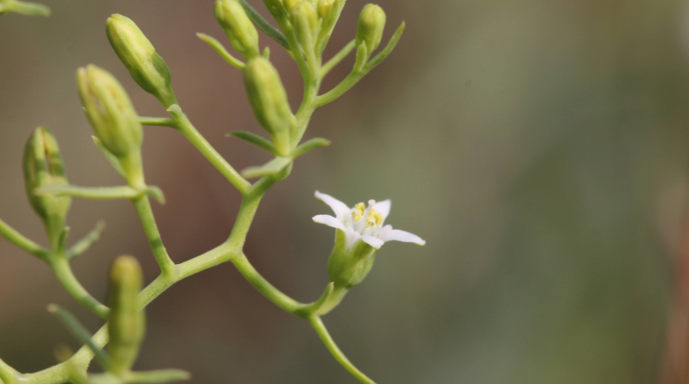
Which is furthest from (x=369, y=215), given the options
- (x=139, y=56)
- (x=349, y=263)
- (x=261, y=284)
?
(x=139, y=56)

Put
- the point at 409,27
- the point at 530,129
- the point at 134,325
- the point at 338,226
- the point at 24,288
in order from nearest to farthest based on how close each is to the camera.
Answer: the point at 134,325 → the point at 338,226 → the point at 24,288 → the point at 530,129 → the point at 409,27

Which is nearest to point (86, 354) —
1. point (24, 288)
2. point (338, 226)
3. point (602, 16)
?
point (338, 226)

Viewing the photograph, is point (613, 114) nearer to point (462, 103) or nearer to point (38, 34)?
point (462, 103)

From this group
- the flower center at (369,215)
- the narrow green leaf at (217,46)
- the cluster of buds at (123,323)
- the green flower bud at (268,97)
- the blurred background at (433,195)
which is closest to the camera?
the cluster of buds at (123,323)

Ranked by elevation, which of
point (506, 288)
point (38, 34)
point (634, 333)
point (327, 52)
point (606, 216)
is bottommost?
point (634, 333)

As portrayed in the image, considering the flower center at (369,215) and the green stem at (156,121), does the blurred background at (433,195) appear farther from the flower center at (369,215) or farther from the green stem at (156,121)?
the green stem at (156,121)

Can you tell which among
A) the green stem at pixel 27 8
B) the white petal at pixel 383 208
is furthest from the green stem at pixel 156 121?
the white petal at pixel 383 208
